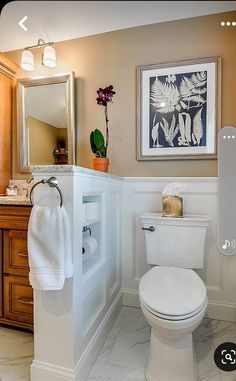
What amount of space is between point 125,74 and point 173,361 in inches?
68.6

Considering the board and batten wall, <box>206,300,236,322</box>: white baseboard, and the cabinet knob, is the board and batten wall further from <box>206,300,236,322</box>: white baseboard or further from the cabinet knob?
the cabinet knob

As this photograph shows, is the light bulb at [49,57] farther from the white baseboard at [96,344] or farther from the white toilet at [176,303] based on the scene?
the white baseboard at [96,344]

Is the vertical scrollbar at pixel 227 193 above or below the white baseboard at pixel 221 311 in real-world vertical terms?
above

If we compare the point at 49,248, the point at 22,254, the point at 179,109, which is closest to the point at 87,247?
the point at 49,248

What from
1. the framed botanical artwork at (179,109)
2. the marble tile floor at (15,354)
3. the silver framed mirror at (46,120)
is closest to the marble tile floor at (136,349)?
the marble tile floor at (15,354)

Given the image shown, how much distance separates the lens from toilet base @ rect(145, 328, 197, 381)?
1.02 m

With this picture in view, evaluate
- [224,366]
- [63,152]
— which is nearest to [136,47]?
[63,152]

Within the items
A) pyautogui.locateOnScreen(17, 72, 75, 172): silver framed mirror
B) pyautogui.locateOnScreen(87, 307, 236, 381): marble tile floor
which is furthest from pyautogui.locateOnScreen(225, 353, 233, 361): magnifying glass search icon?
pyautogui.locateOnScreen(17, 72, 75, 172): silver framed mirror

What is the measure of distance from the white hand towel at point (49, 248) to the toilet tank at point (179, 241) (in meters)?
0.66

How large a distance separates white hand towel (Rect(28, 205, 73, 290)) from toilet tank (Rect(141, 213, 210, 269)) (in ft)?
2.18

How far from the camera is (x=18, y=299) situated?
1351 millimetres

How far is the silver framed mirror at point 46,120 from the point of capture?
1762 mm

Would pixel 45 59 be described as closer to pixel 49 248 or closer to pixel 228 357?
pixel 49 248

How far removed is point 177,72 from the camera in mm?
1577
